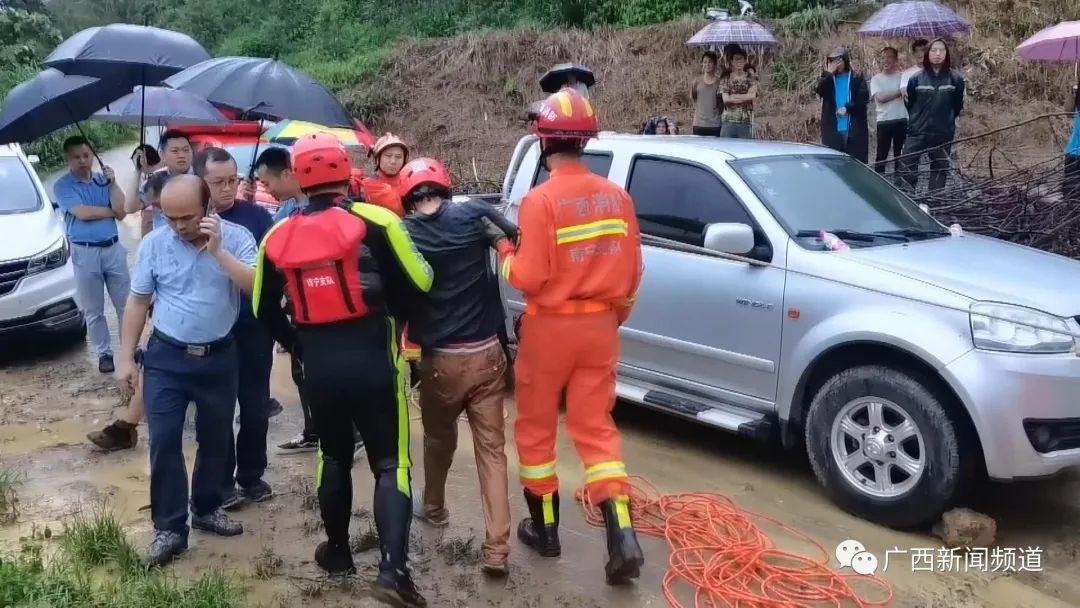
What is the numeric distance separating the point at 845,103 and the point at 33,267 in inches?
294

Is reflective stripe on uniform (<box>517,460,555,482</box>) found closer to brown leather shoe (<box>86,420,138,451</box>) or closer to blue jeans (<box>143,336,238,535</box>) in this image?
blue jeans (<box>143,336,238,535</box>)

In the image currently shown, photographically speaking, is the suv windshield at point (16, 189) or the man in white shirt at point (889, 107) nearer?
the suv windshield at point (16, 189)

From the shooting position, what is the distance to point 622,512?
155 inches

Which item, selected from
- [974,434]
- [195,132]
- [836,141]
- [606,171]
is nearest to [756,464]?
[974,434]

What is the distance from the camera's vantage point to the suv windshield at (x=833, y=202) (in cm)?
515

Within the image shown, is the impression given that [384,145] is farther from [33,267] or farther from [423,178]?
[33,267]

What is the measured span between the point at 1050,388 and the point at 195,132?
1085 centimetres

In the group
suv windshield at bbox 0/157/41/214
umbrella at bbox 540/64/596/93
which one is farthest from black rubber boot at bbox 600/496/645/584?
suv windshield at bbox 0/157/41/214

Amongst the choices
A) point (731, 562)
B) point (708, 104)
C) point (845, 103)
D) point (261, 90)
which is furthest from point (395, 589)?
point (845, 103)

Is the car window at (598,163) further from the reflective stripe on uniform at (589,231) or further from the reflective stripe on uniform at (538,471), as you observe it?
the reflective stripe on uniform at (538,471)

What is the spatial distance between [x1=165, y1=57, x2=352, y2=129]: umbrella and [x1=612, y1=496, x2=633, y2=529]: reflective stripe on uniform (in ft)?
10.3

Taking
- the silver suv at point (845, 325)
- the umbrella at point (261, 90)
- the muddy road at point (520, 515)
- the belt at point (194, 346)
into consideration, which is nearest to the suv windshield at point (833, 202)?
the silver suv at point (845, 325)

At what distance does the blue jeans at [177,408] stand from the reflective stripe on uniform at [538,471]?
1.43m

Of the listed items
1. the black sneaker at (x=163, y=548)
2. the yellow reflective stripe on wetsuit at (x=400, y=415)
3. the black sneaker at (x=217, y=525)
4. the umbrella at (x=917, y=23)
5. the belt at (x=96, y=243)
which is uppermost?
the umbrella at (x=917, y=23)
